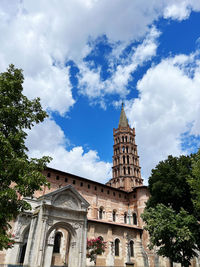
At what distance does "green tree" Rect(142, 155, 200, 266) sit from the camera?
21328 millimetres

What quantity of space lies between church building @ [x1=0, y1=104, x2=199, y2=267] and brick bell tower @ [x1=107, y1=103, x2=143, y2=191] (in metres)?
0.27

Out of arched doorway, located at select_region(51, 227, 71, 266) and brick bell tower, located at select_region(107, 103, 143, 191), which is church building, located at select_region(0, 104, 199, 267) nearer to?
arched doorway, located at select_region(51, 227, 71, 266)

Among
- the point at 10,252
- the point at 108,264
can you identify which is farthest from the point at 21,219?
the point at 108,264

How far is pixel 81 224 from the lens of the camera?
20.1 meters

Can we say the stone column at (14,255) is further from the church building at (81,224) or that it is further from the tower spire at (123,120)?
the tower spire at (123,120)

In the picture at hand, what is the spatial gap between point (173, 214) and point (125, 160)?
36.4 metres

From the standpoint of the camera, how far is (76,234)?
19.6 metres

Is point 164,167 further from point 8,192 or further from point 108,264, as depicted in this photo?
point 8,192

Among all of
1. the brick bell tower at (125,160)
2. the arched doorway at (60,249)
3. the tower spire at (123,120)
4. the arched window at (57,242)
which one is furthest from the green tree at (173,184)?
the tower spire at (123,120)

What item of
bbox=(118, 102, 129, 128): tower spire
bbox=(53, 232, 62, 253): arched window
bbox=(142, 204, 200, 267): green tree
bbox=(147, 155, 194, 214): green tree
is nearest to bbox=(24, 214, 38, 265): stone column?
bbox=(53, 232, 62, 253): arched window

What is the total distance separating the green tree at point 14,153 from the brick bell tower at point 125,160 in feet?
145

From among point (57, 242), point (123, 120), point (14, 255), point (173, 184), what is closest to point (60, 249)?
point (57, 242)

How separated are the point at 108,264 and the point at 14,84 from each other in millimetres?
28949

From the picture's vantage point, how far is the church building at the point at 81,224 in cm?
1848
